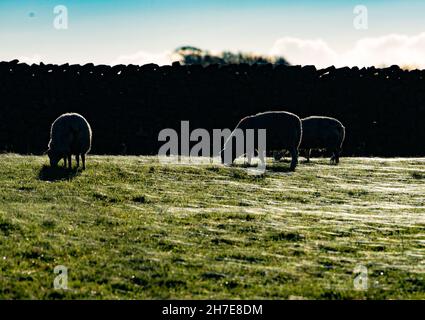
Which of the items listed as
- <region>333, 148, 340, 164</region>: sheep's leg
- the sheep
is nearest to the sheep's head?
the sheep

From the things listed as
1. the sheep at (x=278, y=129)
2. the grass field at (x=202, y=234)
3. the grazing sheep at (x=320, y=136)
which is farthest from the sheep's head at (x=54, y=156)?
the grazing sheep at (x=320, y=136)

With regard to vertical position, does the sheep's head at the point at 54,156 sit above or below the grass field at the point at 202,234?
above

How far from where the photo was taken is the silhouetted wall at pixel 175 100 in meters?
26.1

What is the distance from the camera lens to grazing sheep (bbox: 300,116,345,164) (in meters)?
21.4

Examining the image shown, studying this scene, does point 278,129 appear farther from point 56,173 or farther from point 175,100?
point 175,100

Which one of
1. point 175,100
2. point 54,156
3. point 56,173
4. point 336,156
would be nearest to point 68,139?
point 54,156

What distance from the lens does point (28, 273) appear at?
818cm

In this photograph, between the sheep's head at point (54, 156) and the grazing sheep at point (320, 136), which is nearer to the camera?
the sheep's head at point (54, 156)

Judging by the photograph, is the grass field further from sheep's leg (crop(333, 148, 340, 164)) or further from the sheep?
sheep's leg (crop(333, 148, 340, 164))

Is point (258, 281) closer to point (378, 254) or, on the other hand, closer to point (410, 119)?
point (378, 254)

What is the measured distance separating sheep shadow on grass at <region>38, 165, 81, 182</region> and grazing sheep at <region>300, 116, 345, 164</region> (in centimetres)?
766

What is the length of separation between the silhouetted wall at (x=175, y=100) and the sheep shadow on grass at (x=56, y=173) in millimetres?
8699

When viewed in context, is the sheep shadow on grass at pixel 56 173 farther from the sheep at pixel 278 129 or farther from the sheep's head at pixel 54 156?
the sheep at pixel 278 129
